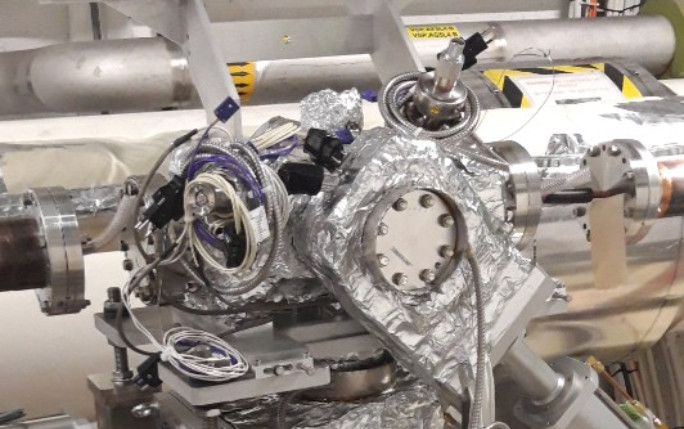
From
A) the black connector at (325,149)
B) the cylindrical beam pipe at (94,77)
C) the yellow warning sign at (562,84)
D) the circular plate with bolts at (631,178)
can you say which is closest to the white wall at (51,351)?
the cylindrical beam pipe at (94,77)

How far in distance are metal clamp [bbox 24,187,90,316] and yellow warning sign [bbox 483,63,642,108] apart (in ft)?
4.13

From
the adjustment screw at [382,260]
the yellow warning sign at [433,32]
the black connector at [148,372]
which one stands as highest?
the yellow warning sign at [433,32]

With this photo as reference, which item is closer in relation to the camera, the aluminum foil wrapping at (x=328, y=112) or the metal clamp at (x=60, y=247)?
the metal clamp at (x=60, y=247)

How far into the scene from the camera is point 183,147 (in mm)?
1139

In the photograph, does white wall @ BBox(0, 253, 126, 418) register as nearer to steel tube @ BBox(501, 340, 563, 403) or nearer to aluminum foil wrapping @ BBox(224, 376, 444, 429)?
aluminum foil wrapping @ BBox(224, 376, 444, 429)

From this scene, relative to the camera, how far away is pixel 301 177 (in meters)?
1.00

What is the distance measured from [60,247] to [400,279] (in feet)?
1.12

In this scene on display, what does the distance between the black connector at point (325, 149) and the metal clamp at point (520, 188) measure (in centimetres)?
25

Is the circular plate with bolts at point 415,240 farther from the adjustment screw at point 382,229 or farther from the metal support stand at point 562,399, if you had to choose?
the metal support stand at point 562,399

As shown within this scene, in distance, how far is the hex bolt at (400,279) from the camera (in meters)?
1.02

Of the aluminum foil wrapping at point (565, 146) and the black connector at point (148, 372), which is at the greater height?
the aluminum foil wrapping at point (565, 146)

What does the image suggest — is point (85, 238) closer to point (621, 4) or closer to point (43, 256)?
point (43, 256)

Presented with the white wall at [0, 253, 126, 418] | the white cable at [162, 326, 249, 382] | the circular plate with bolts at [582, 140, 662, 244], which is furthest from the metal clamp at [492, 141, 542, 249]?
the white wall at [0, 253, 126, 418]

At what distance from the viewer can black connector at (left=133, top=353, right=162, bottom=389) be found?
3.67ft
